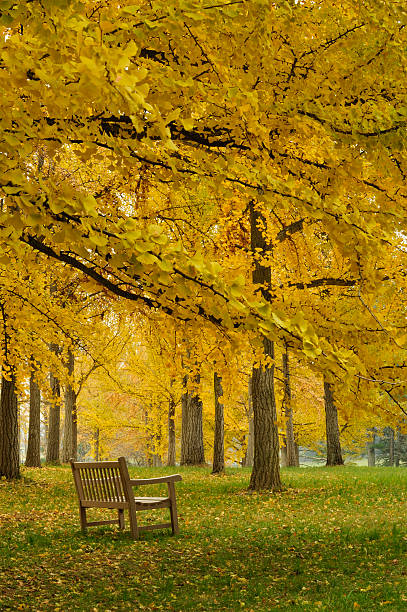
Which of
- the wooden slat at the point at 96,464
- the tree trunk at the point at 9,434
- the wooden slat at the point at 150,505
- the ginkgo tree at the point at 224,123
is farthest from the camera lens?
the tree trunk at the point at 9,434

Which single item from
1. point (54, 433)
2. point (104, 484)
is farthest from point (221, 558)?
point (54, 433)

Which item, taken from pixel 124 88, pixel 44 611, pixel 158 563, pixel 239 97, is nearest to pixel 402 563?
pixel 158 563

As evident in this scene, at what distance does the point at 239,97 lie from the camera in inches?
123

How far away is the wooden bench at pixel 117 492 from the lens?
22.4 feet

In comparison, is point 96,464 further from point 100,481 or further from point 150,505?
point 150,505

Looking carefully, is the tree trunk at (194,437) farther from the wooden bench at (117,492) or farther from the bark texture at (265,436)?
the wooden bench at (117,492)

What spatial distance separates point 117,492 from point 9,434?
250 inches

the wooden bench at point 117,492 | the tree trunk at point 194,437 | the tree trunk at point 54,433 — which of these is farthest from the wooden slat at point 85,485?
the tree trunk at point 54,433

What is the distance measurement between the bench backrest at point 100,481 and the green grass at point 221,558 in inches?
16.5

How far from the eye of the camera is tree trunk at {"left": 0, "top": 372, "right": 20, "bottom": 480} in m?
12.5

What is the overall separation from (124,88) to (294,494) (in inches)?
373

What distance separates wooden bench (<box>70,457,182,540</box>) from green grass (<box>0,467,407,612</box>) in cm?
19

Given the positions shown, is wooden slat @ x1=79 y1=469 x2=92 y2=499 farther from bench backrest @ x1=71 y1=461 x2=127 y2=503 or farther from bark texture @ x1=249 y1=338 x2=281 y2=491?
bark texture @ x1=249 y1=338 x2=281 y2=491

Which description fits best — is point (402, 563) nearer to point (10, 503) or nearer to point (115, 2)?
Result: point (115, 2)
